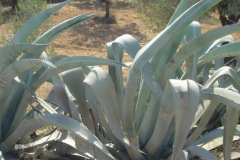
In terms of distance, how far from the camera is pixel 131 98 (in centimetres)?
194

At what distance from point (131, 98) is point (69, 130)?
1.16 ft

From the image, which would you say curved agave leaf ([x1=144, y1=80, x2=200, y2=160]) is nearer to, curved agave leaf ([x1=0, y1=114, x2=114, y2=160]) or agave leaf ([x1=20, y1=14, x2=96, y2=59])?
curved agave leaf ([x1=0, y1=114, x2=114, y2=160])

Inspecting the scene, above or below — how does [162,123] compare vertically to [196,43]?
below

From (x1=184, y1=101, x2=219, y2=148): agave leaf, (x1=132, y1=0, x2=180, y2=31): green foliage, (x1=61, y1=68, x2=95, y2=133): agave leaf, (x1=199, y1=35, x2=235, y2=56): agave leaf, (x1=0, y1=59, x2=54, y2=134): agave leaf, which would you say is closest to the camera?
(x1=0, y1=59, x2=54, y2=134): agave leaf

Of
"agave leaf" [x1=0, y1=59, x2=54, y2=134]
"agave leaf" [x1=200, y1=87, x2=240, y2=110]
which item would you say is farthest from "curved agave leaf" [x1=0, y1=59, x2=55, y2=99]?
"agave leaf" [x1=200, y1=87, x2=240, y2=110]

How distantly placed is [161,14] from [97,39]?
10.00 feet

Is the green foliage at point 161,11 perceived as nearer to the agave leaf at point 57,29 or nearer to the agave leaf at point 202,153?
the agave leaf at point 57,29

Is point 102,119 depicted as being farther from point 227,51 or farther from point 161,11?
point 161,11

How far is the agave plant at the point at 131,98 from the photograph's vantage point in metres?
1.73

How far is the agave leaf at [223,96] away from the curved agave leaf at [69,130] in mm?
522

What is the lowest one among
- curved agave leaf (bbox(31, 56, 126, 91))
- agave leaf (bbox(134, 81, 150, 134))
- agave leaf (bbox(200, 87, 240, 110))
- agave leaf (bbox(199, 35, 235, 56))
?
agave leaf (bbox(134, 81, 150, 134))

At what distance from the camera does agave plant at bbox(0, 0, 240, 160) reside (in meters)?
1.73

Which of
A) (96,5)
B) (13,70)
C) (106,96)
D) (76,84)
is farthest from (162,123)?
(96,5)

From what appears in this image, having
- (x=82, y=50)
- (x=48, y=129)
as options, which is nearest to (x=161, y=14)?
(x=82, y=50)
